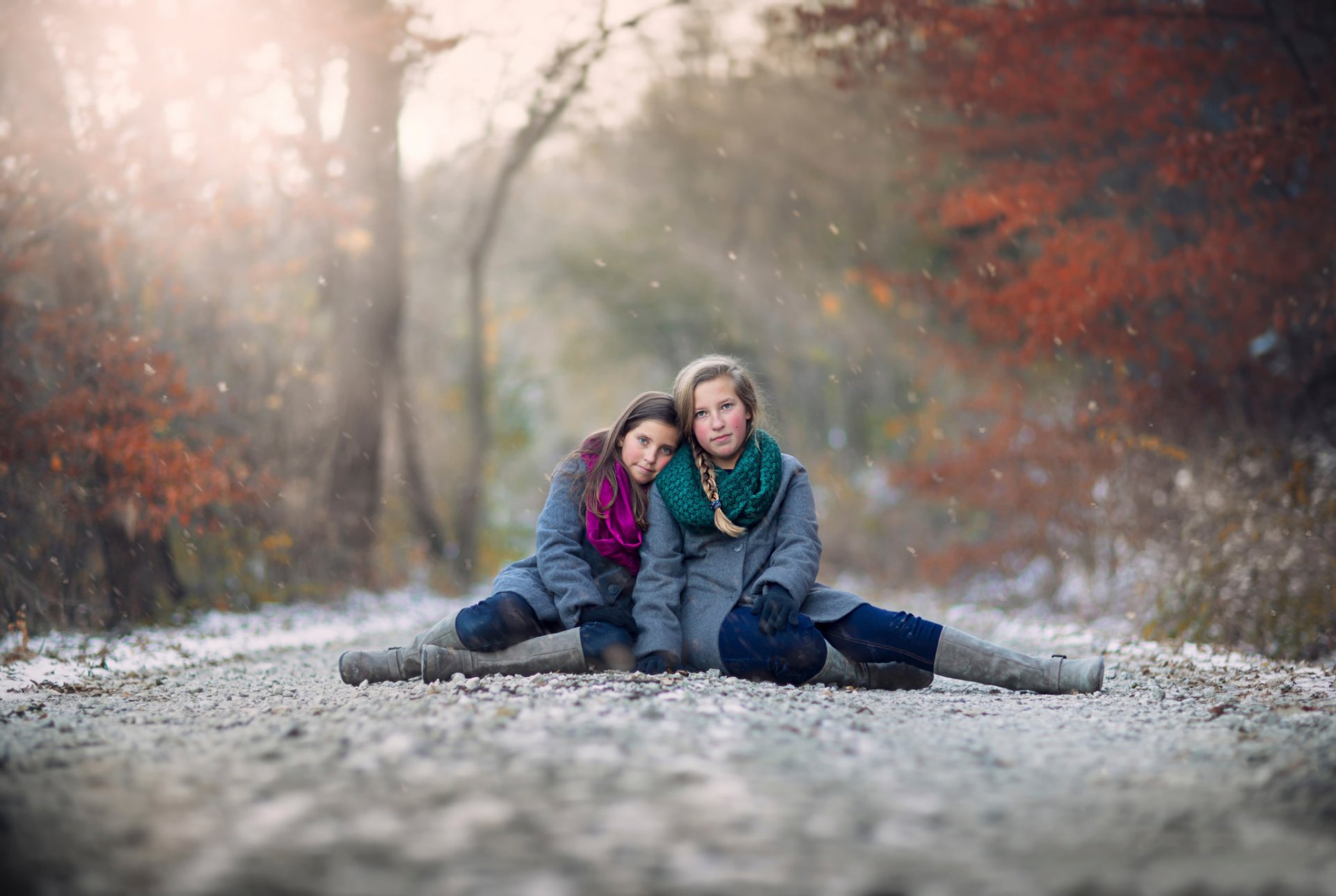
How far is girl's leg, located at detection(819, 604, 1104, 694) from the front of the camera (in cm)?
455

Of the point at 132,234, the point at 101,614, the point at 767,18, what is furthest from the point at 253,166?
the point at 767,18

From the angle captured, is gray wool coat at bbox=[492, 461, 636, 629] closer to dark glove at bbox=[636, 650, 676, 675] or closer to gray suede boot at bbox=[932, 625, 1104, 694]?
dark glove at bbox=[636, 650, 676, 675]

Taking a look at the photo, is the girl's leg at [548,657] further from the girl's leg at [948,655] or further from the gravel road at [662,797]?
the girl's leg at [948,655]

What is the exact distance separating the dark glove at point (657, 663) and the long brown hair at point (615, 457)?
1.74 feet

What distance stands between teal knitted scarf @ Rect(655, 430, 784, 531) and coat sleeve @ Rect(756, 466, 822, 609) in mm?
98

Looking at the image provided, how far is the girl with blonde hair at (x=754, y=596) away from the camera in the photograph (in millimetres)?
4512

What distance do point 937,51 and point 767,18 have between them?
2.09 m

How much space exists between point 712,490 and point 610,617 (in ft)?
2.02

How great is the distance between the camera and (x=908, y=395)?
16.7m

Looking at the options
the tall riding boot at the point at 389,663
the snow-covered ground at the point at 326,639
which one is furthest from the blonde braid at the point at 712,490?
the snow-covered ground at the point at 326,639

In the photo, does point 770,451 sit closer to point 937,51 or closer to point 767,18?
point 937,51

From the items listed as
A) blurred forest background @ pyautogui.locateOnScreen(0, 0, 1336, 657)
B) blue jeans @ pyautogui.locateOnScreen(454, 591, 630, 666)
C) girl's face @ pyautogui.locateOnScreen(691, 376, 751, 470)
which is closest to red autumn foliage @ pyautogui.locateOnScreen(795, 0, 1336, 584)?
blurred forest background @ pyautogui.locateOnScreen(0, 0, 1336, 657)

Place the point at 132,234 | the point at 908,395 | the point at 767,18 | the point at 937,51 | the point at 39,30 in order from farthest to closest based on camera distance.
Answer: the point at 908,395 < the point at 767,18 < the point at 937,51 < the point at 132,234 < the point at 39,30

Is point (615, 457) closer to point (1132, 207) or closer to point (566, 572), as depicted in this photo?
point (566, 572)
